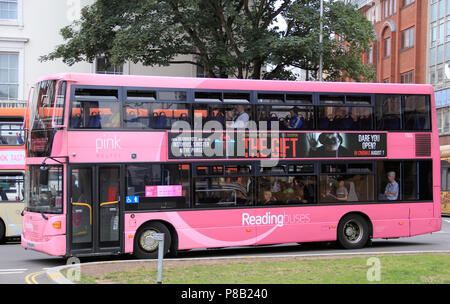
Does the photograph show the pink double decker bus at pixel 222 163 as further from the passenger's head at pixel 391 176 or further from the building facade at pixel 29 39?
the building facade at pixel 29 39

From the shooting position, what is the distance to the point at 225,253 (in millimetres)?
17562

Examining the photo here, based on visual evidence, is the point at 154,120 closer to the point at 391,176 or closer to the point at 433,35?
the point at 391,176

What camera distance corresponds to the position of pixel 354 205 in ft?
58.0

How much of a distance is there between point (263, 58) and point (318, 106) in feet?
37.0

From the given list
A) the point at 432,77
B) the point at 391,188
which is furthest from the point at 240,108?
the point at 432,77

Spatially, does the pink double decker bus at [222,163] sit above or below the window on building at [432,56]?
below

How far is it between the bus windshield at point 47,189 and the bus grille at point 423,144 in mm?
9605

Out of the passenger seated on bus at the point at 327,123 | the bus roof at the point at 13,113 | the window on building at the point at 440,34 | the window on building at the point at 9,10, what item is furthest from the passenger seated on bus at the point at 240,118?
the window on building at the point at 440,34

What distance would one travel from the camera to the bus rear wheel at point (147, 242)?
15.5 m

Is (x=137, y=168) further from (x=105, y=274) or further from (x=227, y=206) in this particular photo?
(x=105, y=274)

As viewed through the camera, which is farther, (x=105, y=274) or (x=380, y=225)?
(x=380, y=225)

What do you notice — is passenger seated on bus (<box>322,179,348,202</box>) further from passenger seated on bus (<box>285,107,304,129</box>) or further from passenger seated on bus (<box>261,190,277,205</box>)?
passenger seated on bus (<box>285,107,304,129</box>)

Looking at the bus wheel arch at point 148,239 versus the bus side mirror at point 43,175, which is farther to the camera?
the bus wheel arch at point 148,239
